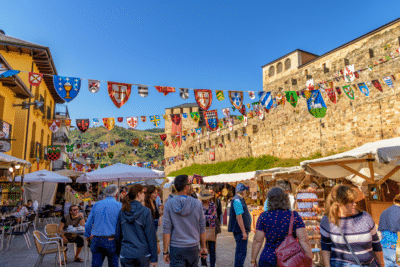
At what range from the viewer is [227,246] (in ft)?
24.2

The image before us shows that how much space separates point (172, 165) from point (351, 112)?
1173 inches

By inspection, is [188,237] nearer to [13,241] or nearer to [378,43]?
[13,241]

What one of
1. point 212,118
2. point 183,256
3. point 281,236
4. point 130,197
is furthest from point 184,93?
point 281,236

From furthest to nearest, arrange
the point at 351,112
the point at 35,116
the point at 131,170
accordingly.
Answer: the point at 35,116 < the point at 351,112 < the point at 131,170

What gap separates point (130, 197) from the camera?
3207 mm

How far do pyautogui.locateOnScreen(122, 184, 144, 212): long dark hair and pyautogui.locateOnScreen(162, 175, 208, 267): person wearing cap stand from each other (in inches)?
14.7

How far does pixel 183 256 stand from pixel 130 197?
83 centimetres

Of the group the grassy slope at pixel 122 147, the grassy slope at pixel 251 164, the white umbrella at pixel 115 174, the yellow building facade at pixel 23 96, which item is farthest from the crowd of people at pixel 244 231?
the grassy slope at pixel 122 147

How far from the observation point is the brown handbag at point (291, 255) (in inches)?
98.3

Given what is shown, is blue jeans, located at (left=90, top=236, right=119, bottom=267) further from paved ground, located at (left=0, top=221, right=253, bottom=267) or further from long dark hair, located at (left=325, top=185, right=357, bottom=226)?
long dark hair, located at (left=325, top=185, right=357, bottom=226)

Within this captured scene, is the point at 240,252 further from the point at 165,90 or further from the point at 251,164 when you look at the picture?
the point at 251,164

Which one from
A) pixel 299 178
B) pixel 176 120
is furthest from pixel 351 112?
pixel 176 120

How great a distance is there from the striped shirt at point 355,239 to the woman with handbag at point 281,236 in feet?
0.79

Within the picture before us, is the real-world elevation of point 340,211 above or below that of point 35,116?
below
